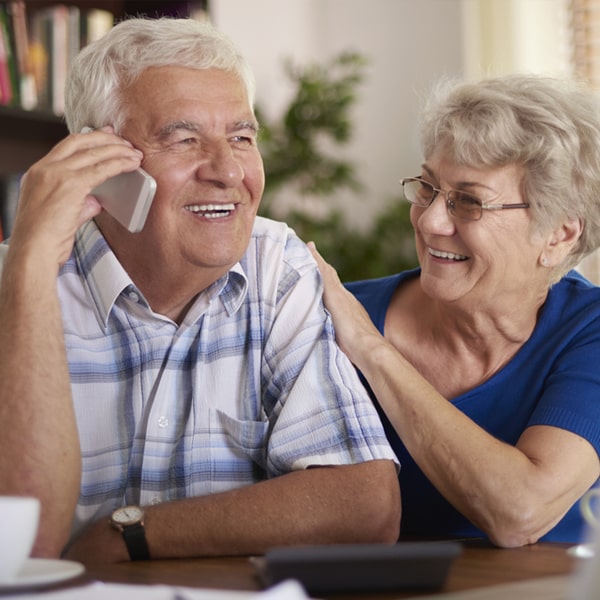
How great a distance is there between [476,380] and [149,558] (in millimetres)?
791

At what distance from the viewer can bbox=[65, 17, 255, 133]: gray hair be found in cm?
171

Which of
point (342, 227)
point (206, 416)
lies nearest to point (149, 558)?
point (206, 416)

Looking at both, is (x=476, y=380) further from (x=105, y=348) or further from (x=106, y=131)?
(x=106, y=131)

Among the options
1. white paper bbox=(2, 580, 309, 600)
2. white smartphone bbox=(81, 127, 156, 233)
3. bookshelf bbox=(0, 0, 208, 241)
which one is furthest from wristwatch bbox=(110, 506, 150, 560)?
bookshelf bbox=(0, 0, 208, 241)

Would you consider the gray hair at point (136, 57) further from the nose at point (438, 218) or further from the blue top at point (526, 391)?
the blue top at point (526, 391)

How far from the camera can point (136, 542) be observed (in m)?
1.37

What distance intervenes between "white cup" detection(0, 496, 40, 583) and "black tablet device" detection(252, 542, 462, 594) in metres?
0.24

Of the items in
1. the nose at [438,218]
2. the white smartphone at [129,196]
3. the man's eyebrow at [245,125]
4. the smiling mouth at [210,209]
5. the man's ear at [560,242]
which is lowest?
the man's ear at [560,242]

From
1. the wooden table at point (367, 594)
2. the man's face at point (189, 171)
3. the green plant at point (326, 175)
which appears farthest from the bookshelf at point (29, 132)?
the wooden table at point (367, 594)

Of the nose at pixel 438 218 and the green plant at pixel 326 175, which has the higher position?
the nose at pixel 438 218

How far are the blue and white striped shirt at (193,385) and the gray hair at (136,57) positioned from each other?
0.90ft

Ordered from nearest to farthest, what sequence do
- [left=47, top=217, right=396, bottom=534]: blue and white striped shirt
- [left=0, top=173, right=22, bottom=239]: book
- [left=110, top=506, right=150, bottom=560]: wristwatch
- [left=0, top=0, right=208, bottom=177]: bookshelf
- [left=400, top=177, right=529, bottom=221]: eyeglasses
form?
[left=110, top=506, right=150, bottom=560]: wristwatch, [left=47, top=217, right=396, bottom=534]: blue and white striped shirt, [left=400, top=177, right=529, bottom=221]: eyeglasses, [left=0, top=173, right=22, bottom=239]: book, [left=0, top=0, right=208, bottom=177]: bookshelf

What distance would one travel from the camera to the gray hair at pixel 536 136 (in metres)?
1.80

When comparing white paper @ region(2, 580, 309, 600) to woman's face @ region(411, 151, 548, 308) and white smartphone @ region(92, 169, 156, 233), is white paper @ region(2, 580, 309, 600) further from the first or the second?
woman's face @ region(411, 151, 548, 308)
